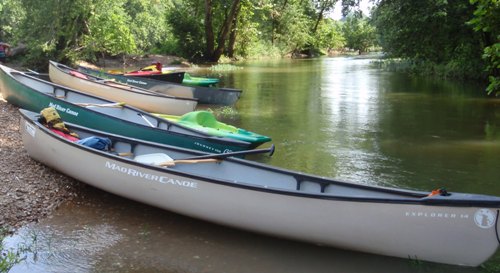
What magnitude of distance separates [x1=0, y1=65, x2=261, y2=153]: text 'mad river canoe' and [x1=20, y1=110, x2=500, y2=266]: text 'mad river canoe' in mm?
1422

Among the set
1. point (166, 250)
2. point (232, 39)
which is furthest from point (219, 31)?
point (166, 250)

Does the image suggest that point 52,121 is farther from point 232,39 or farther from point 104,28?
point 232,39

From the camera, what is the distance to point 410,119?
12.5 meters

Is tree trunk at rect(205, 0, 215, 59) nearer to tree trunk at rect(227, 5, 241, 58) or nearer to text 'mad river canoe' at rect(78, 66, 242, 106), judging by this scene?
tree trunk at rect(227, 5, 241, 58)

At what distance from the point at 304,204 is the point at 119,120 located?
4.97 metres

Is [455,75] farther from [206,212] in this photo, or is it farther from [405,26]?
[206,212]

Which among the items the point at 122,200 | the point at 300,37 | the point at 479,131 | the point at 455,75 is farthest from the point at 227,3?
the point at 122,200

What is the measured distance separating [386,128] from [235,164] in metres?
6.42

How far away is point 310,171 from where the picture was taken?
7.89 meters

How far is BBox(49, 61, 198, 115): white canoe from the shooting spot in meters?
11.9

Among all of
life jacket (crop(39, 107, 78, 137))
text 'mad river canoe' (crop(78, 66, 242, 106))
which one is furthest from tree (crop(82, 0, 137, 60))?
life jacket (crop(39, 107, 78, 137))

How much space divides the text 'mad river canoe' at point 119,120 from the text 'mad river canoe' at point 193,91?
4.01m

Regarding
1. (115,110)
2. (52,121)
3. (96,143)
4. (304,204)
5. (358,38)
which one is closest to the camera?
(304,204)

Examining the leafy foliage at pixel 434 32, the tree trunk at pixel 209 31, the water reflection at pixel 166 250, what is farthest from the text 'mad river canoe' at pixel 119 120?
the tree trunk at pixel 209 31
